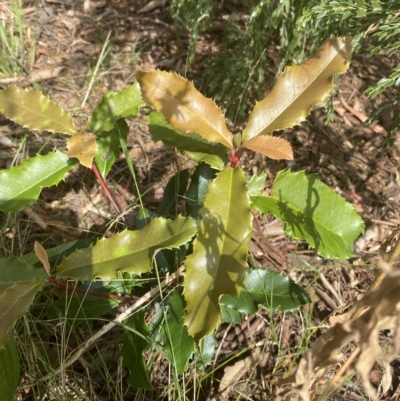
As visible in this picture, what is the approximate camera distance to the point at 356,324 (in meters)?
0.61

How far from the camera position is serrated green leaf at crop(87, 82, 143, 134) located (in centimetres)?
132

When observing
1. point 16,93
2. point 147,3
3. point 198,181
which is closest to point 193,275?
point 198,181

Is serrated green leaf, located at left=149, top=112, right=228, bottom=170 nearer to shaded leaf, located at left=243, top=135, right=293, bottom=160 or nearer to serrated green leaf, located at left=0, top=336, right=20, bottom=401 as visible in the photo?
shaded leaf, located at left=243, top=135, right=293, bottom=160

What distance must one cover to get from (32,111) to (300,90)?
0.69 m

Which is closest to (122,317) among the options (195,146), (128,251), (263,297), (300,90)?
(128,251)

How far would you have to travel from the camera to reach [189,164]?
5.92ft

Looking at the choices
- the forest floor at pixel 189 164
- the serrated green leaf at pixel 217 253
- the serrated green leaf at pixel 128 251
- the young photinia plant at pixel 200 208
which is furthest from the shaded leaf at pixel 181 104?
the forest floor at pixel 189 164

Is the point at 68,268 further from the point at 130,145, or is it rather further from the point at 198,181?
the point at 130,145

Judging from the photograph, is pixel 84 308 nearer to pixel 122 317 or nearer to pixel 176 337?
pixel 122 317

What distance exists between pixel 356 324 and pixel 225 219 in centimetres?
43

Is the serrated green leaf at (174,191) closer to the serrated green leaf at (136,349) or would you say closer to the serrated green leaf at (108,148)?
the serrated green leaf at (108,148)

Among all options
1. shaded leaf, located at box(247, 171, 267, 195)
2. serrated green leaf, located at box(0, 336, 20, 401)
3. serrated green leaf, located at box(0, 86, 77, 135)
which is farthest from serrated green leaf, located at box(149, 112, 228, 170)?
serrated green leaf, located at box(0, 336, 20, 401)

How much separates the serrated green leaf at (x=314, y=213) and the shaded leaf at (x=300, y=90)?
0.21 metres

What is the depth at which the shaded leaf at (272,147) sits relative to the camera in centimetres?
98
